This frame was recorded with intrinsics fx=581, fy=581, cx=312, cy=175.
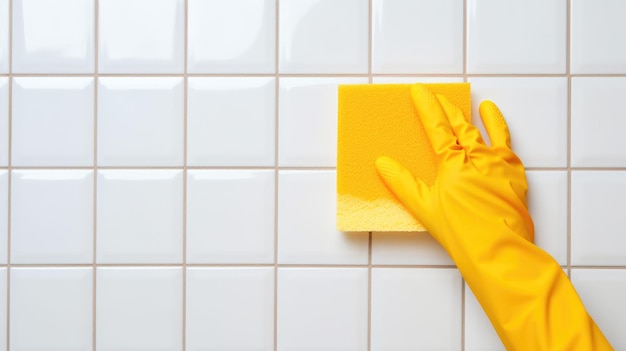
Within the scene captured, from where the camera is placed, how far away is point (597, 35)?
0.99m

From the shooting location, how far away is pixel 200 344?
3.26ft

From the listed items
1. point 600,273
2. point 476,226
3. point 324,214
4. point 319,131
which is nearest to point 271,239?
point 324,214

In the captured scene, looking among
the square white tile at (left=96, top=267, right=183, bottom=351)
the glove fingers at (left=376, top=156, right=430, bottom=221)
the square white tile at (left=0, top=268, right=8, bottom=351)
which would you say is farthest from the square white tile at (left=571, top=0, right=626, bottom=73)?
the square white tile at (left=0, top=268, right=8, bottom=351)

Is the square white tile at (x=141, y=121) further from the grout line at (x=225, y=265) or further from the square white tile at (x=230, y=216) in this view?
the grout line at (x=225, y=265)

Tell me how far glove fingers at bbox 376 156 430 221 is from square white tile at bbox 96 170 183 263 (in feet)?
1.14

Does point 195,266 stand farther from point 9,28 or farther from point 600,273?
point 600,273

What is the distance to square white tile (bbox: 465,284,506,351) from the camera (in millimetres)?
979

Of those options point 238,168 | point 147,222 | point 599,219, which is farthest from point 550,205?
point 147,222

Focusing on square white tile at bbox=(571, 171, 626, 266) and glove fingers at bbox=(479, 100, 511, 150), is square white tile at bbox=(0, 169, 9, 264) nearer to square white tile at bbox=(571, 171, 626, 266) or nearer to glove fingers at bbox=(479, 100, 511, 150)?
glove fingers at bbox=(479, 100, 511, 150)

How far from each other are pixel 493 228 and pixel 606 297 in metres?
0.26

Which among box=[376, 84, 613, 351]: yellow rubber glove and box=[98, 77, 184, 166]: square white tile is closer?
box=[376, 84, 613, 351]: yellow rubber glove

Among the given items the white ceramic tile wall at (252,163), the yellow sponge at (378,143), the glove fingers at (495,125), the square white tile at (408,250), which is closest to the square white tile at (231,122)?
the white ceramic tile wall at (252,163)

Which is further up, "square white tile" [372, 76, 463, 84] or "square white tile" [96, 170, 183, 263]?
"square white tile" [372, 76, 463, 84]

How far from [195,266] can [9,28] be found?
0.52 m
